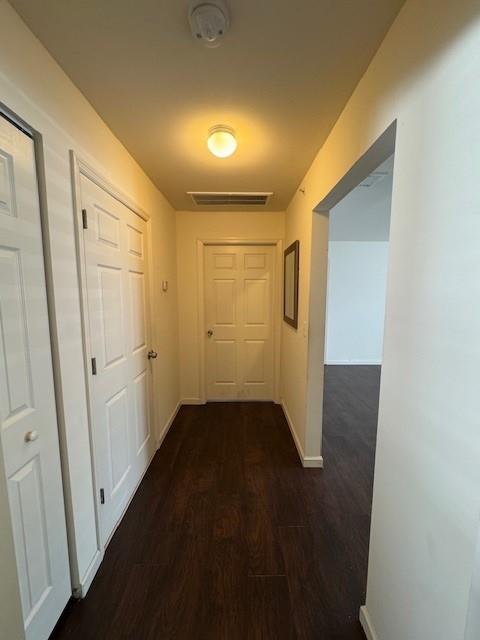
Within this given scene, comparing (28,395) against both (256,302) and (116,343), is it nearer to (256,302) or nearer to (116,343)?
(116,343)

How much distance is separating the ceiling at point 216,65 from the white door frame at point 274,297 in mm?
1471

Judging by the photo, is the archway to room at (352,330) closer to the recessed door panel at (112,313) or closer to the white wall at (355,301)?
the white wall at (355,301)

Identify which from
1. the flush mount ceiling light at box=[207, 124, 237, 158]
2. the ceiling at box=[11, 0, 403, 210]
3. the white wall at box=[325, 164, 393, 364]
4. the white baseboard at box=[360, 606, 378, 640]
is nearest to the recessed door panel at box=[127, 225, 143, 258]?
the ceiling at box=[11, 0, 403, 210]

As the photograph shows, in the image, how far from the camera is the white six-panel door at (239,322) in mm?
3459

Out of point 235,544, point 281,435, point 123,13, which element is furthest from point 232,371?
point 123,13

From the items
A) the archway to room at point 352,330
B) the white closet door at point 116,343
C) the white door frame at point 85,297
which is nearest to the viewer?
the white door frame at point 85,297

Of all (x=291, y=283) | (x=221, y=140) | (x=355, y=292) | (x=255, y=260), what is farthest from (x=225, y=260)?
(x=355, y=292)

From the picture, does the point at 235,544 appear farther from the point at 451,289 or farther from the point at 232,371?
the point at 232,371

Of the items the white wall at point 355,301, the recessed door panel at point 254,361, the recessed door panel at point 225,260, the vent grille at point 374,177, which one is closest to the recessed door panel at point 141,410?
the recessed door panel at point 254,361

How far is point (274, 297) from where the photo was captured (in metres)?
3.51

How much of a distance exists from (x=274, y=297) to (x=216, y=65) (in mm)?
2509

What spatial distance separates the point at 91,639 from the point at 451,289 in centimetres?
190

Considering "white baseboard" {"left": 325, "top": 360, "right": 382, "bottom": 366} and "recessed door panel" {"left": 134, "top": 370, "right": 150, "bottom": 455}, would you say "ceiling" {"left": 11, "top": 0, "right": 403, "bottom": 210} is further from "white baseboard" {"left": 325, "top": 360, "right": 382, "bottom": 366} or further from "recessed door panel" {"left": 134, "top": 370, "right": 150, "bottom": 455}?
"white baseboard" {"left": 325, "top": 360, "right": 382, "bottom": 366}

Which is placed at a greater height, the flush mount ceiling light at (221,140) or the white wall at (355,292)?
the flush mount ceiling light at (221,140)
